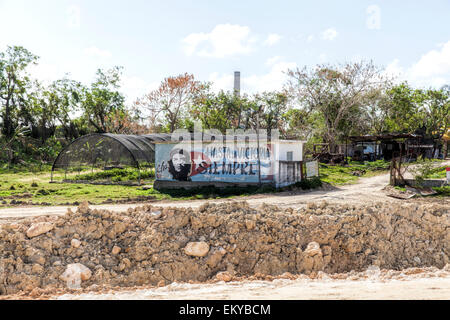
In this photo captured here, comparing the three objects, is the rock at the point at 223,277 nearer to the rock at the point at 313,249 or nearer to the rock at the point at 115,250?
the rock at the point at 313,249

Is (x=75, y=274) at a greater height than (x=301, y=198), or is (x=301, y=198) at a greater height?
(x=301, y=198)

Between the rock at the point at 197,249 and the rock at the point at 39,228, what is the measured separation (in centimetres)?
322

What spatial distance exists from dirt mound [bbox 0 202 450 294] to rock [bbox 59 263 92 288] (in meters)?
0.02

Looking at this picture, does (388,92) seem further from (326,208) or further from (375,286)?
(375,286)

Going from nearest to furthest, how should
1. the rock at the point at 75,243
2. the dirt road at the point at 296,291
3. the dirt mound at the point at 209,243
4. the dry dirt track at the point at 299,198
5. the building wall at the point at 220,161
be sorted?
the dirt road at the point at 296,291 → the dirt mound at the point at 209,243 → the rock at the point at 75,243 → the dry dirt track at the point at 299,198 → the building wall at the point at 220,161

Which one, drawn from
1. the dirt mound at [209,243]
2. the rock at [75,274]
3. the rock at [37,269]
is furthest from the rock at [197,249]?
the rock at [37,269]

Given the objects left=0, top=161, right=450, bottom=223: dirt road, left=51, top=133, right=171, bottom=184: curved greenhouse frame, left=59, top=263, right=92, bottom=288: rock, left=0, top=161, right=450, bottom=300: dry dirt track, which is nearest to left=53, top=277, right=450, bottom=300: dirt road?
left=0, top=161, right=450, bottom=300: dry dirt track

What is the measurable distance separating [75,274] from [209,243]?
10.3ft

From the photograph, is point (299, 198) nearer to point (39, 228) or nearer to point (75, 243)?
point (75, 243)

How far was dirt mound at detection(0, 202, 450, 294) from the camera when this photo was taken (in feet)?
27.3

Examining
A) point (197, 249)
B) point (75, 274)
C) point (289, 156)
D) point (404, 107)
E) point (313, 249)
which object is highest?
point (404, 107)

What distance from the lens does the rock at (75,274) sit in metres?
7.97

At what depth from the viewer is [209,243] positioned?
378 inches

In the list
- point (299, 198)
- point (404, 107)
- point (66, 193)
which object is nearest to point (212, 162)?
point (299, 198)
